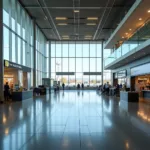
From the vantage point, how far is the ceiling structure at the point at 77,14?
22.0 m

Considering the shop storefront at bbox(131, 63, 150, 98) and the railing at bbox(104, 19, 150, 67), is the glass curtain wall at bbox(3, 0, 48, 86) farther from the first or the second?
→ the shop storefront at bbox(131, 63, 150, 98)

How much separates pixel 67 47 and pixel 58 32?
9442 millimetres

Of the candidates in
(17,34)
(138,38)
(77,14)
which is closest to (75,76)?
(77,14)

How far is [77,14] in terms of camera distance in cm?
2588

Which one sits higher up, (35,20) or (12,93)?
(35,20)

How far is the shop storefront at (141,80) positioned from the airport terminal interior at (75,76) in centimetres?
10

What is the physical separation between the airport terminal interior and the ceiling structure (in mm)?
96

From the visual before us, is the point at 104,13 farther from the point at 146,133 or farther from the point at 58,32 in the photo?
the point at 146,133

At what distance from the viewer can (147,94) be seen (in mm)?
22031

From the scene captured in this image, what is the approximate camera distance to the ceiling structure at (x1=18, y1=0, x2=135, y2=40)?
72.2 ft

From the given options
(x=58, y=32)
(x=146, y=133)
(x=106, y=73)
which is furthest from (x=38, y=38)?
(x=146, y=133)

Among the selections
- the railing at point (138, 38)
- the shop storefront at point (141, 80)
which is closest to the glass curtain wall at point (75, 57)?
the shop storefront at point (141, 80)

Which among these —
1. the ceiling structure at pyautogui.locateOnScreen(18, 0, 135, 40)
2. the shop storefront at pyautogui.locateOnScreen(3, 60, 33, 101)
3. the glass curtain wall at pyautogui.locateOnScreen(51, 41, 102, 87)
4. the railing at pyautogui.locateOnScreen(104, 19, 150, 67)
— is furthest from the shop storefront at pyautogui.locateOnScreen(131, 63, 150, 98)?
the glass curtain wall at pyautogui.locateOnScreen(51, 41, 102, 87)

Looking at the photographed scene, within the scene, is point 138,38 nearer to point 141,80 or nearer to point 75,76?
point 141,80
